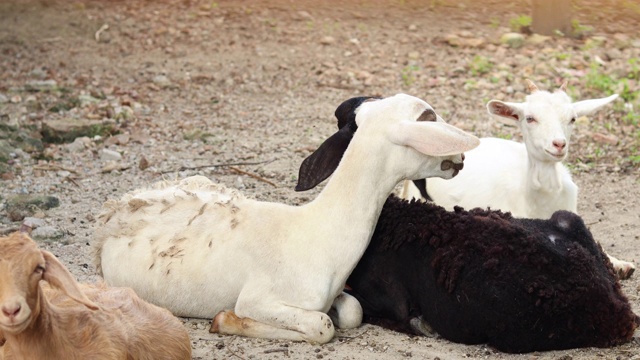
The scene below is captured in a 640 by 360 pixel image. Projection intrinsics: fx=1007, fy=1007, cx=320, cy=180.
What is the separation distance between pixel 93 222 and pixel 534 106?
3129 millimetres

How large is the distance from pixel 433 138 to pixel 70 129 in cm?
497

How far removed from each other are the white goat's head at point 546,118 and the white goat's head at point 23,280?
11.9 ft

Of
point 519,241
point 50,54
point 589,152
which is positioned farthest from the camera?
point 50,54

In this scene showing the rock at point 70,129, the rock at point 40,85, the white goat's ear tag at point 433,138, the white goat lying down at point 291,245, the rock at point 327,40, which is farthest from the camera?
the rock at point 327,40

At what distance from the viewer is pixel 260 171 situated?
8172mm

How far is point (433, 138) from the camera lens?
511cm

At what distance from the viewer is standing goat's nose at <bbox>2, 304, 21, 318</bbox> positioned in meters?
3.88

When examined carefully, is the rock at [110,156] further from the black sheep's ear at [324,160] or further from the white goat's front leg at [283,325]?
the white goat's front leg at [283,325]

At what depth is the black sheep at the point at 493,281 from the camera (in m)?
4.95

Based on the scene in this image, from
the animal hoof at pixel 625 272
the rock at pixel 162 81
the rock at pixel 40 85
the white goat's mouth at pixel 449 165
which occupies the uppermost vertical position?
the white goat's mouth at pixel 449 165

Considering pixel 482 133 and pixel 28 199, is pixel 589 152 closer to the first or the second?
pixel 482 133

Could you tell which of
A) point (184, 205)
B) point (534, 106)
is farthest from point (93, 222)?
point (534, 106)

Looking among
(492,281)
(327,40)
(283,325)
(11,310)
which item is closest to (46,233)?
(283,325)

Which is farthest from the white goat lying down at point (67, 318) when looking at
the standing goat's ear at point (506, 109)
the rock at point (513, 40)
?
the rock at point (513, 40)
